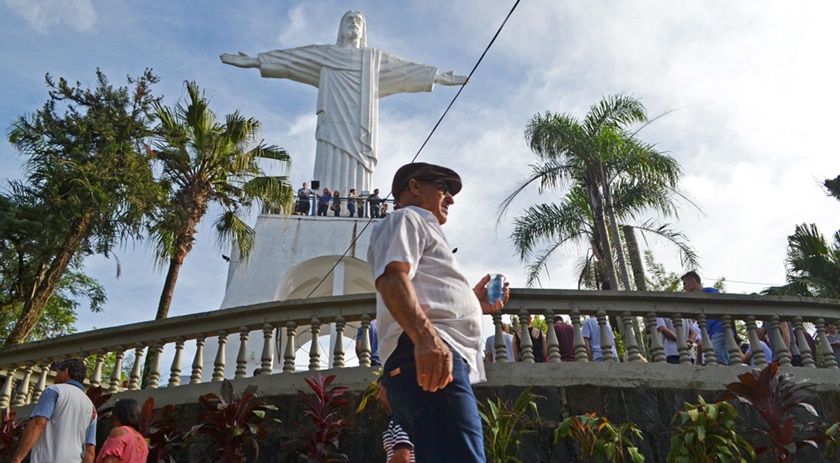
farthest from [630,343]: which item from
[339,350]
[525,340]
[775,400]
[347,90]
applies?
[347,90]

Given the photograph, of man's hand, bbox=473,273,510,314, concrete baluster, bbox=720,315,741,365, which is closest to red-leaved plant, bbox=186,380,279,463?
man's hand, bbox=473,273,510,314

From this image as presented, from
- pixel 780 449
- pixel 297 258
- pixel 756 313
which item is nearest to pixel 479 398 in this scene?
pixel 780 449

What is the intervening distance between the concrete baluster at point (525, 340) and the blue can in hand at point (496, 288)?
3755 mm

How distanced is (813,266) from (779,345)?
279 inches

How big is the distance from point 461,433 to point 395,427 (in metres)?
0.90

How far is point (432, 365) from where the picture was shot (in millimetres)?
2354

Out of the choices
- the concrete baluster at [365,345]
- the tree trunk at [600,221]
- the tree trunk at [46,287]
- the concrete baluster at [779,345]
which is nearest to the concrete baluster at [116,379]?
the concrete baluster at [365,345]

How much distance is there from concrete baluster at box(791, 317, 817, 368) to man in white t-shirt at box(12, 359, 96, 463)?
623 centimetres

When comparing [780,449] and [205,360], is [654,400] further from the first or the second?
[205,360]

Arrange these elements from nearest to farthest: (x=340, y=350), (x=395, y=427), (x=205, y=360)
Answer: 1. (x=395, y=427)
2. (x=340, y=350)
3. (x=205, y=360)

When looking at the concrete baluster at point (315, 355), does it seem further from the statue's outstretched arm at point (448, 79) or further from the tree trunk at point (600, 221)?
the statue's outstretched arm at point (448, 79)

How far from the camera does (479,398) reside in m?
6.57

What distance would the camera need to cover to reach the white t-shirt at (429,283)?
2.61 m

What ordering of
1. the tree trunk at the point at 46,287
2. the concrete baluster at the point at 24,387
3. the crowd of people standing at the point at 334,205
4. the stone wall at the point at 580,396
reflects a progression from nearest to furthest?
the stone wall at the point at 580,396, the concrete baluster at the point at 24,387, the tree trunk at the point at 46,287, the crowd of people standing at the point at 334,205
